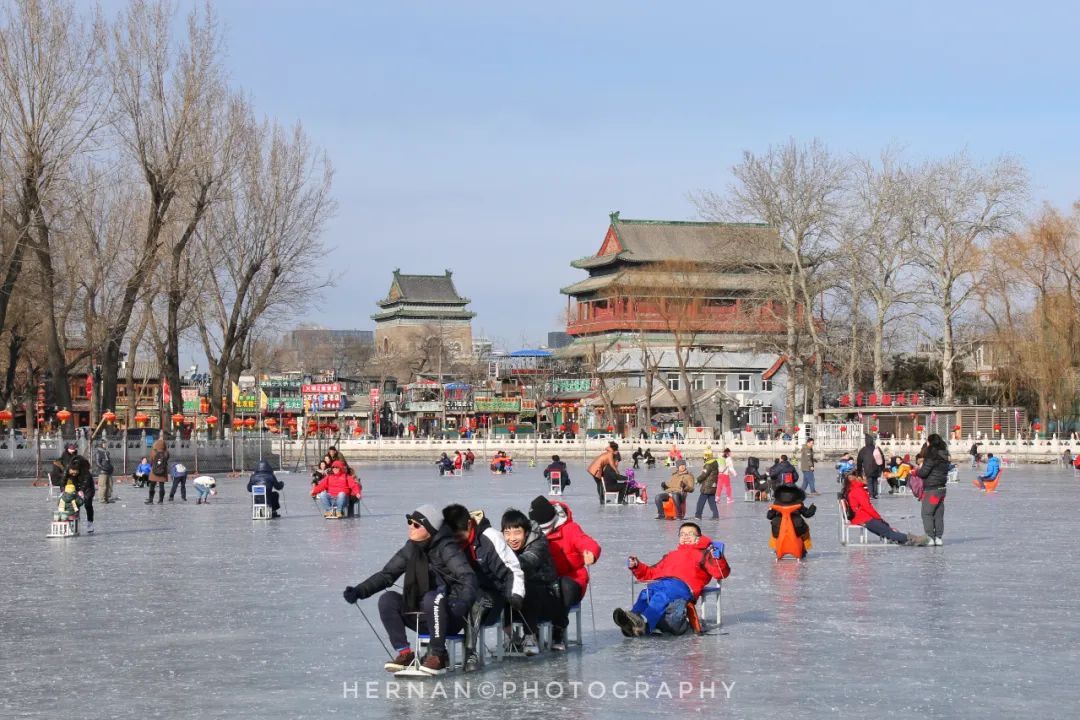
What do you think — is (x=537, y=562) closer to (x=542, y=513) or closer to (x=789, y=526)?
(x=542, y=513)

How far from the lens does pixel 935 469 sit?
706 inches

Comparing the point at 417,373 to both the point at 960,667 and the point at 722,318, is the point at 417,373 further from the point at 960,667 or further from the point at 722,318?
the point at 960,667

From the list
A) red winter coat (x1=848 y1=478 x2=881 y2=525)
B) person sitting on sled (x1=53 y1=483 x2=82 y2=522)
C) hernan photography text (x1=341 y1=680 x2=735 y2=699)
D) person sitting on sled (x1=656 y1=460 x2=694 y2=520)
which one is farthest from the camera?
person sitting on sled (x1=656 y1=460 x2=694 y2=520)

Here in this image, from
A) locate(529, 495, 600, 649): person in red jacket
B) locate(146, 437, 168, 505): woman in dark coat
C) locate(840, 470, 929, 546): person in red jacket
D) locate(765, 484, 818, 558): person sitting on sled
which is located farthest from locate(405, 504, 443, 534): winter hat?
locate(146, 437, 168, 505): woman in dark coat

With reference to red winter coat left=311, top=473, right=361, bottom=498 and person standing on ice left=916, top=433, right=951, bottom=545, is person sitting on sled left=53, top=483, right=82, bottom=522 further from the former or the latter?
person standing on ice left=916, top=433, right=951, bottom=545

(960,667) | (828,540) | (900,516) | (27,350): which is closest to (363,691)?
(960,667)

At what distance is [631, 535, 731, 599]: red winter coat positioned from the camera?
11.4 metres

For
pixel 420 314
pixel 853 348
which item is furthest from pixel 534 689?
pixel 420 314

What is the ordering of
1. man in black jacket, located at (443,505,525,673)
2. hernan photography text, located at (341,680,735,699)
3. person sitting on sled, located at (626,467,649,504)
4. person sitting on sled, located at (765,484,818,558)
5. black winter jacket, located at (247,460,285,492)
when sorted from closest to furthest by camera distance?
hernan photography text, located at (341,680,735,699), man in black jacket, located at (443,505,525,673), person sitting on sled, located at (765,484,818,558), black winter jacket, located at (247,460,285,492), person sitting on sled, located at (626,467,649,504)

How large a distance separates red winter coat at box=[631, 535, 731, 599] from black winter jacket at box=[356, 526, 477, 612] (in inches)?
87.1

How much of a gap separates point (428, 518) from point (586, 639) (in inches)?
84.8

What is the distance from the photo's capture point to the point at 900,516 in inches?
1000

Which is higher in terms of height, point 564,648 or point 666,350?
point 666,350

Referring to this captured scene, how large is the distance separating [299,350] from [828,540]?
14628 centimetres
